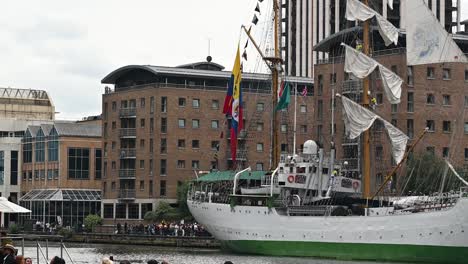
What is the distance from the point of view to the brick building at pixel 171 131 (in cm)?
14850

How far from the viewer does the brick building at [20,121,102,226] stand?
157875 millimetres

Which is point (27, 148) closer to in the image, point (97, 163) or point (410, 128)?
point (97, 163)

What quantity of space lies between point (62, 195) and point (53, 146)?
26.4 ft

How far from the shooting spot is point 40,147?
16700 centimetres

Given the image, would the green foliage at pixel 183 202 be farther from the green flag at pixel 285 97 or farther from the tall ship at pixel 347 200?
the green flag at pixel 285 97

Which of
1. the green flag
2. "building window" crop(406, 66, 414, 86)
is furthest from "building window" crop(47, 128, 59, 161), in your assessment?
the green flag

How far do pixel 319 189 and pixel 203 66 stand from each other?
202 feet

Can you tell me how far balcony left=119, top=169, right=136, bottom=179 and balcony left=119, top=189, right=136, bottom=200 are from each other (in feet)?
5.47

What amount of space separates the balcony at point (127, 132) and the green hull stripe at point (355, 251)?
50235mm

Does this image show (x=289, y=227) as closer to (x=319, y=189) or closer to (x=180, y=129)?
(x=319, y=189)

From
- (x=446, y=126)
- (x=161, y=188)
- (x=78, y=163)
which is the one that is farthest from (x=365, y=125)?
(x=78, y=163)

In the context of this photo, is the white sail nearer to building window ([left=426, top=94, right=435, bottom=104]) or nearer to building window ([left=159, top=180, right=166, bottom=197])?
building window ([left=426, top=94, right=435, bottom=104])

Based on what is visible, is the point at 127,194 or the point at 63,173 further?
the point at 63,173

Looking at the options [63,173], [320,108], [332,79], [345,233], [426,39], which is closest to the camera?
[426,39]
